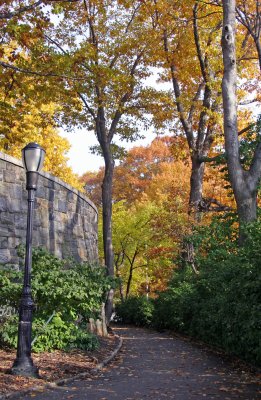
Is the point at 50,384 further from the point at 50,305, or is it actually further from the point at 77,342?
the point at 77,342

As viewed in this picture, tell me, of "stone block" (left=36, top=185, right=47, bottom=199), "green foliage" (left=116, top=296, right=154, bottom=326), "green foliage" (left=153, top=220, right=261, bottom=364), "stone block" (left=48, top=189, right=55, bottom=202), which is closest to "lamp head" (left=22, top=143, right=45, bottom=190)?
"stone block" (left=36, top=185, right=47, bottom=199)

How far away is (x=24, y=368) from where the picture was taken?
6.44m

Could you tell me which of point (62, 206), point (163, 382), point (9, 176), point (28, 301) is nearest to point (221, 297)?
point (163, 382)

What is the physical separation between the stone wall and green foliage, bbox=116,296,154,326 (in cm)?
774

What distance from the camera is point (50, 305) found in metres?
8.23

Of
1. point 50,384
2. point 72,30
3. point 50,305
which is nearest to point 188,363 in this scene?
point 50,305

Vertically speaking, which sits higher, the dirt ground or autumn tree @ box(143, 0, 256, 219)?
autumn tree @ box(143, 0, 256, 219)

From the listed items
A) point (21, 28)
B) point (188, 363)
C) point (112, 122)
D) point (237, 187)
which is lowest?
point (188, 363)

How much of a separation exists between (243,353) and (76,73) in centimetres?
705

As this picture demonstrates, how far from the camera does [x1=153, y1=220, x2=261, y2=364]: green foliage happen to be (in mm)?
7625

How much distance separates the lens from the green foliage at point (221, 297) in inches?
300

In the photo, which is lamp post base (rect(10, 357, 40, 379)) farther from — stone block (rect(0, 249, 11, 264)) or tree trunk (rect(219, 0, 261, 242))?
tree trunk (rect(219, 0, 261, 242))

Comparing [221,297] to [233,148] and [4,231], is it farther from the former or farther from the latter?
[4,231]

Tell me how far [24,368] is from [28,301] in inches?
35.3
